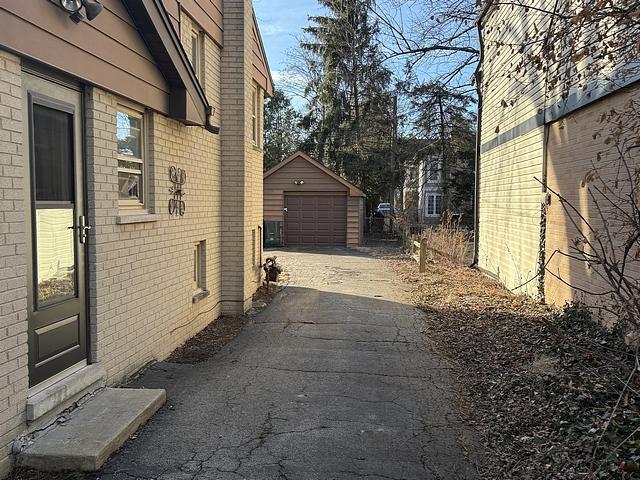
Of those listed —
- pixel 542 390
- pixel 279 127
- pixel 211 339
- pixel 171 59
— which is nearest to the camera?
pixel 542 390

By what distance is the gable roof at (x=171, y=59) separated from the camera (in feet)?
18.3

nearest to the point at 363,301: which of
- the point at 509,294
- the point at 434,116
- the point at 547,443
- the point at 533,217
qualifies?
the point at 509,294

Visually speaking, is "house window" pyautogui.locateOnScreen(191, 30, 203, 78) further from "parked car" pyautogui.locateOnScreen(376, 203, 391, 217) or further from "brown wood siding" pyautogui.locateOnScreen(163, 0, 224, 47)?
"parked car" pyautogui.locateOnScreen(376, 203, 391, 217)

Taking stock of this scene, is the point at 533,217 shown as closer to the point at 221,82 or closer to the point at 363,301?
the point at 363,301

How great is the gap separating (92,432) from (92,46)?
3.30m

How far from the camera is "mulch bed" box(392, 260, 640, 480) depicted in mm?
3801

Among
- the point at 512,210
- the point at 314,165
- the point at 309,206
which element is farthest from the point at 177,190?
the point at 309,206

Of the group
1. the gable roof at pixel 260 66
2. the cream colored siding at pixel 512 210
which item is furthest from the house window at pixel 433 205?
the gable roof at pixel 260 66

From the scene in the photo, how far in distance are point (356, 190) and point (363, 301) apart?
48.6 feet

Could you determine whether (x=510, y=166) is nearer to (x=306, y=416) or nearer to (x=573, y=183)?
(x=573, y=183)

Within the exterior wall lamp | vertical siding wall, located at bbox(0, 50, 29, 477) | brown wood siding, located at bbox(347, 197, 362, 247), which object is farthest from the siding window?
brown wood siding, located at bbox(347, 197, 362, 247)

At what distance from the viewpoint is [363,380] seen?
243 inches

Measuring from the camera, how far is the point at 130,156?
6.09m

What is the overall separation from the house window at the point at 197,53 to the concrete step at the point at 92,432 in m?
5.30
